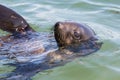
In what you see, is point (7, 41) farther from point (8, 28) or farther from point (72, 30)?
point (72, 30)

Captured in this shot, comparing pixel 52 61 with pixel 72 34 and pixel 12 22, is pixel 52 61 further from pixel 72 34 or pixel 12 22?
pixel 12 22

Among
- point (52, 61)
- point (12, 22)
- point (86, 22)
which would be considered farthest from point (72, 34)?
point (86, 22)

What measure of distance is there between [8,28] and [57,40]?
3.78 feet

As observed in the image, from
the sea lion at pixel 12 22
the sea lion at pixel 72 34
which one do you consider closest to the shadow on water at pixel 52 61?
the sea lion at pixel 72 34

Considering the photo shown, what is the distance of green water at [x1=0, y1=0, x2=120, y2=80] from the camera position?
5.37m

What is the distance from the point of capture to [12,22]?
6.29 metres

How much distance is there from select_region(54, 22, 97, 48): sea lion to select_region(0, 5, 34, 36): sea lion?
1.00 metres

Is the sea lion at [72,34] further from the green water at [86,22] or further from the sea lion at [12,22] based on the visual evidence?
the sea lion at [12,22]

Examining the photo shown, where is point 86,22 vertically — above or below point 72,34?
below

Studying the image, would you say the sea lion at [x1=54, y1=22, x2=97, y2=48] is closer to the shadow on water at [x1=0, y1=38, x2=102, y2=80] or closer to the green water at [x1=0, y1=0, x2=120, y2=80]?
the shadow on water at [x1=0, y1=38, x2=102, y2=80]

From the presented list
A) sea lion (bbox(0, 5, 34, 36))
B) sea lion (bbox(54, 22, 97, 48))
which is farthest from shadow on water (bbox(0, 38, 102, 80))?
sea lion (bbox(0, 5, 34, 36))

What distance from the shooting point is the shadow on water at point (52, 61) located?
4949 mm

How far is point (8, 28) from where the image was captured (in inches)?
248

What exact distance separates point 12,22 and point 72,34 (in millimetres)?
1235
